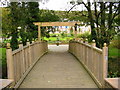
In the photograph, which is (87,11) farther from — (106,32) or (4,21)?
(4,21)

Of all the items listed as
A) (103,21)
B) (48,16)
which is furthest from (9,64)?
(48,16)

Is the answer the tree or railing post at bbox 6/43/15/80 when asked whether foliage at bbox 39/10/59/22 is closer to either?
the tree

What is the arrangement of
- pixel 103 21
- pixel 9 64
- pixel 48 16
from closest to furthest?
pixel 9 64 < pixel 103 21 < pixel 48 16

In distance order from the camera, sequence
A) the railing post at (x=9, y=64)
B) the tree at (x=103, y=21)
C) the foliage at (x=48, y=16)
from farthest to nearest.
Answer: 1. the foliage at (x=48, y=16)
2. the tree at (x=103, y=21)
3. the railing post at (x=9, y=64)

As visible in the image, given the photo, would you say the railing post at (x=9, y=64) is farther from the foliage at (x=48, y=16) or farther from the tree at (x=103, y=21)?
the foliage at (x=48, y=16)

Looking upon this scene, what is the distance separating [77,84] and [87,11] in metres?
7.96

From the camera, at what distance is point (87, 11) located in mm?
12344

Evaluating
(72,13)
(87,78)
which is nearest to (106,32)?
(72,13)

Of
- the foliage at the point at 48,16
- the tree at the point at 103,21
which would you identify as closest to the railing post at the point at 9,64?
the tree at the point at 103,21

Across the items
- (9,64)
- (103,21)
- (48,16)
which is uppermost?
(48,16)

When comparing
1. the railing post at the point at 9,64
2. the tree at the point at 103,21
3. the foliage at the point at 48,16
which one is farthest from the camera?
the foliage at the point at 48,16

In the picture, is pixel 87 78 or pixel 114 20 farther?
pixel 114 20

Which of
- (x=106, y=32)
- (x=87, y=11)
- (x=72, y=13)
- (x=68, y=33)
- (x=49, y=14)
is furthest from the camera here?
(x=68, y=33)

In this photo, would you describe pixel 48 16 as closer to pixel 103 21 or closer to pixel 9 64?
pixel 103 21
